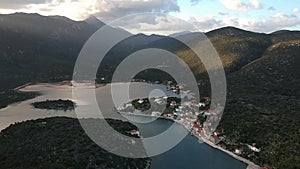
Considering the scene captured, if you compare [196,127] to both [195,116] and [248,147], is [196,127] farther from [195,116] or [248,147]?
[248,147]

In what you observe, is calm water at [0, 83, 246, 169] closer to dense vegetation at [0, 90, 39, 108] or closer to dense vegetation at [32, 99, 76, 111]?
dense vegetation at [32, 99, 76, 111]

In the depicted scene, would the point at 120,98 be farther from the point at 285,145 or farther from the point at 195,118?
the point at 285,145

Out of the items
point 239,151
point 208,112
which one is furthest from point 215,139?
point 208,112

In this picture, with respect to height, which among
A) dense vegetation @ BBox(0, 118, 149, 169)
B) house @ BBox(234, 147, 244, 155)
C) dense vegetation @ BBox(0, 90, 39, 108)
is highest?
dense vegetation @ BBox(0, 118, 149, 169)

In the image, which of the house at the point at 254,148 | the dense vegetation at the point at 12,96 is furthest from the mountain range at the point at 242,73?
the house at the point at 254,148

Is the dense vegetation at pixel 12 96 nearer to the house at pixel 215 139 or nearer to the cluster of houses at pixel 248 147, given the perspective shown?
the house at pixel 215 139

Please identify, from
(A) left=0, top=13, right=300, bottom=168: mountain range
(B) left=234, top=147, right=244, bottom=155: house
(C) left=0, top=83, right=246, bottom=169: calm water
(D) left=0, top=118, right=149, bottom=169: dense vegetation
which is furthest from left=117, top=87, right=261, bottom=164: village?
(D) left=0, top=118, right=149, bottom=169: dense vegetation

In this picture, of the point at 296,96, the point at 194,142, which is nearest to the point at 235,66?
the point at 296,96
